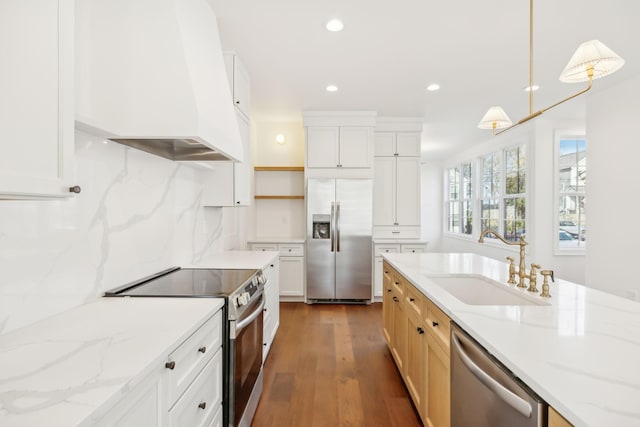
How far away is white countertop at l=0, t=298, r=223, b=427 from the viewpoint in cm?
69

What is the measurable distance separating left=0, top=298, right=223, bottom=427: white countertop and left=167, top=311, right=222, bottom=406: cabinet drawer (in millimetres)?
53

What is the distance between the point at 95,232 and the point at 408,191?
424cm

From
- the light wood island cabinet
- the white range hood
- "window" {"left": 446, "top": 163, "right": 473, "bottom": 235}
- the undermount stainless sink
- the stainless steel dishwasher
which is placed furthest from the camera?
"window" {"left": 446, "top": 163, "right": 473, "bottom": 235}

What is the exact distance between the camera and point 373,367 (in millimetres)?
2682

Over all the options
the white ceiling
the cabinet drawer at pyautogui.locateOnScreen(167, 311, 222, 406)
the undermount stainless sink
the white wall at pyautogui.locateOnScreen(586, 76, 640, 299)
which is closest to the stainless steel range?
the cabinet drawer at pyautogui.locateOnScreen(167, 311, 222, 406)

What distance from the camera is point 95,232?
1.51 meters

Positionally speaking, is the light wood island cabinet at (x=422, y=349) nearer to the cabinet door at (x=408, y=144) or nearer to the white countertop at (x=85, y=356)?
the white countertop at (x=85, y=356)

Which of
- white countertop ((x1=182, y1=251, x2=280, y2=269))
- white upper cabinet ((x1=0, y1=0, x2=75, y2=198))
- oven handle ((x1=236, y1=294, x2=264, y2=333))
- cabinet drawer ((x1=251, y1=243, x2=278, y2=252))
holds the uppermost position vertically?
white upper cabinet ((x1=0, y1=0, x2=75, y2=198))

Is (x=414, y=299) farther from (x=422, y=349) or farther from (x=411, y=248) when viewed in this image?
(x=411, y=248)

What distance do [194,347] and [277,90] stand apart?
125 inches

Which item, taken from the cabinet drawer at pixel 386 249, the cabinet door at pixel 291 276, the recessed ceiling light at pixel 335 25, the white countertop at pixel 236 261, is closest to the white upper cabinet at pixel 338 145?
the cabinet drawer at pixel 386 249

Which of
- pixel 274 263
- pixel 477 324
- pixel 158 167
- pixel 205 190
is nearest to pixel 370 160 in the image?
pixel 274 263

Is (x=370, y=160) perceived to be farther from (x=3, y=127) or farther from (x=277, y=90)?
(x=3, y=127)

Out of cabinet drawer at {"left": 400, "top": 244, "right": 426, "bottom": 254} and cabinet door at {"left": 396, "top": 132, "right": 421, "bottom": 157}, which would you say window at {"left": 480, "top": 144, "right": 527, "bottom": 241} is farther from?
cabinet drawer at {"left": 400, "top": 244, "right": 426, "bottom": 254}
